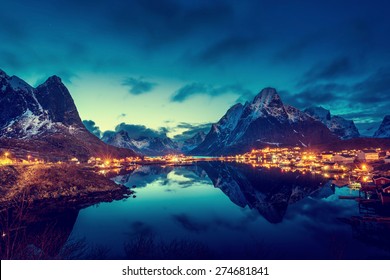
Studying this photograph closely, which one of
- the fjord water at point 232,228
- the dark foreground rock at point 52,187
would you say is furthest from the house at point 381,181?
the dark foreground rock at point 52,187

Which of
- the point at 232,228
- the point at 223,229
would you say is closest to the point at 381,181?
the point at 232,228

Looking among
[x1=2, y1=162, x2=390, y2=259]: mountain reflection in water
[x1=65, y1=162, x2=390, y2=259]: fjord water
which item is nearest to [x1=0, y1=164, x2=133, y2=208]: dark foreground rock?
[x1=2, y1=162, x2=390, y2=259]: mountain reflection in water

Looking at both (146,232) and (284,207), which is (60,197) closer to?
(146,232)

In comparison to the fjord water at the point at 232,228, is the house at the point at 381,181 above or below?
above

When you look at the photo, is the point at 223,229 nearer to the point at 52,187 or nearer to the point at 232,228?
the point at 232,228

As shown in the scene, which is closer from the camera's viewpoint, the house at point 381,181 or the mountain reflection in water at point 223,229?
the mountain reflection in water at point 223,229

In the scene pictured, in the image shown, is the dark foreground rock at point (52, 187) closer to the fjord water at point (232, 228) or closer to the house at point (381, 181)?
the fjord water at point (232, 228)
